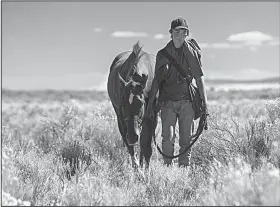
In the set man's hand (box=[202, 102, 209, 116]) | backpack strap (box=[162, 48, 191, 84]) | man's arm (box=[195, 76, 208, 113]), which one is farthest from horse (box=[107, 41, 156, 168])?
man's hand (box=[202, 102, 209, 116])

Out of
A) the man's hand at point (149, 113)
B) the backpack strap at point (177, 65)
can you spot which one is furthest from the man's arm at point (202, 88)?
the man's hand at point (149, 113)

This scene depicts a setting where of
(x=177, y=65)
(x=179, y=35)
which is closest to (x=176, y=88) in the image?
(x=177, y=65)

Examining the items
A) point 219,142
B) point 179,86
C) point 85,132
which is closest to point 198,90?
point 179,86

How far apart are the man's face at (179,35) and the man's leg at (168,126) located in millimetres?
997

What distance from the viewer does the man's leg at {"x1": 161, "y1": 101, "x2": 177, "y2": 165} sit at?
6.36 metres

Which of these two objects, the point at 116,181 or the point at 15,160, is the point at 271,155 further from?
the point at 15,160

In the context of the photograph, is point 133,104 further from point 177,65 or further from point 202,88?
point 202,88

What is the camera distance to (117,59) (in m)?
8.44

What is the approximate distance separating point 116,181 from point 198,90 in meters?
1.89

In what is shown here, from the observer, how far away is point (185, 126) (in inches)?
252

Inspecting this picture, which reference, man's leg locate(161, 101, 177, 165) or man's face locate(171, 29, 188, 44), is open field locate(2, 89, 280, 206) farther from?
man's face locate(171, 29, 188, 44)

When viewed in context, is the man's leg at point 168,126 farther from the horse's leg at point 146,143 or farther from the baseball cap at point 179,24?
the baseball cap at point 179,24

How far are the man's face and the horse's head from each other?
801mm

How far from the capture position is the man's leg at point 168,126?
20.9 ft
